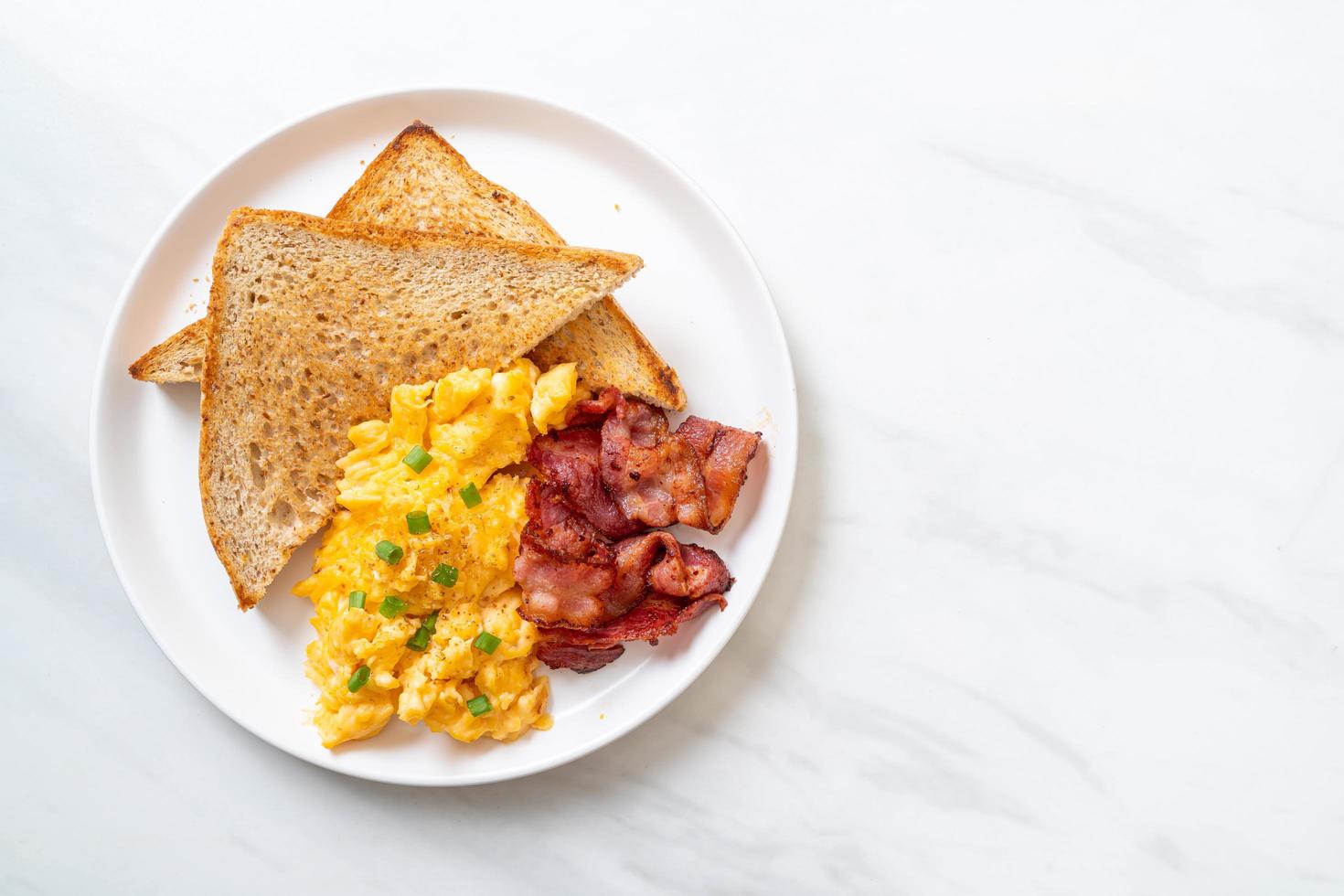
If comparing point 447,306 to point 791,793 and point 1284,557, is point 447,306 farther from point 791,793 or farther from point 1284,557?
point 1284,557

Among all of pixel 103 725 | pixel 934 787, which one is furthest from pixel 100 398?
pixel 934 787

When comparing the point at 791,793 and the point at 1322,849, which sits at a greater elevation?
the point at 791,793

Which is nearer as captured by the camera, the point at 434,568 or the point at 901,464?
the point at 434,568

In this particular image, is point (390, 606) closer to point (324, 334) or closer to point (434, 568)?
point (434, 568)

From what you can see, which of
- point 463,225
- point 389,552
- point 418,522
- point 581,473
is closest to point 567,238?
point 463,225

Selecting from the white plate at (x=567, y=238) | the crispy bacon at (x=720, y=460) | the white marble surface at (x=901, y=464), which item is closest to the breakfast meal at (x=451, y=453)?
the crispy bacon at (x=720, y=460)

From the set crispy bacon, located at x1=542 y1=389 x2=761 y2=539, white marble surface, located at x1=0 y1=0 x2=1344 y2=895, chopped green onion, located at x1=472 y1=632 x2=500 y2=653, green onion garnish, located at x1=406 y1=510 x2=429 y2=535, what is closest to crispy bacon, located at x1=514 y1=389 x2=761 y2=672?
crispy bacon, located at x1=542 y1=389 x2=761 y2=539
